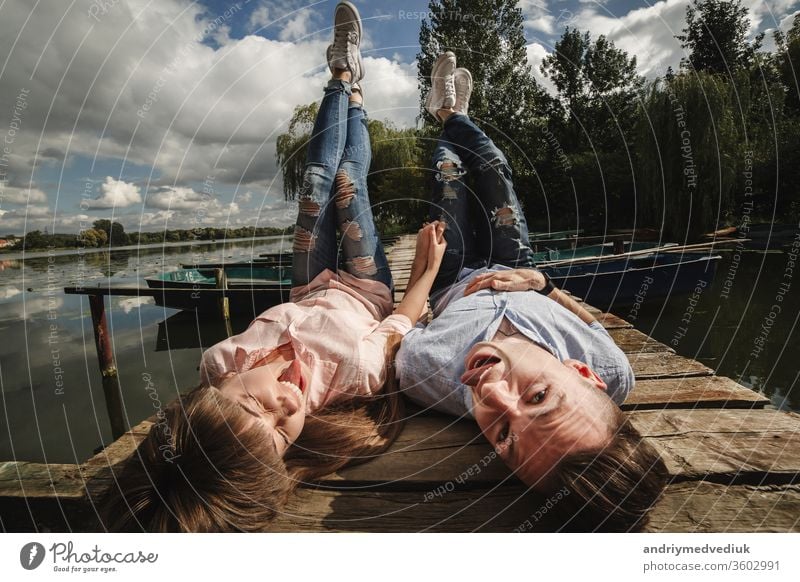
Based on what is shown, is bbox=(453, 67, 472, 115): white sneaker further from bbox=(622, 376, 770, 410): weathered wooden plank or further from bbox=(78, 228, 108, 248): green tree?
bbox=(78, 228, 108, 248): green tree

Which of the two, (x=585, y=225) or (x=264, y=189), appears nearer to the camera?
(x=264, y=189)

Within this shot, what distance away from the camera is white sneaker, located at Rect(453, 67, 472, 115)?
167 centimetres

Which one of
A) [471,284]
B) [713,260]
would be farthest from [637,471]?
[713,260]

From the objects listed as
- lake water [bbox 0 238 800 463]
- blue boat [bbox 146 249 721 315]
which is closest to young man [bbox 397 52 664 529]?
lake water [bbox 0 238 800 463]

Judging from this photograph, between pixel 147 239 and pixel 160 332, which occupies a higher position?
pixel 147 239

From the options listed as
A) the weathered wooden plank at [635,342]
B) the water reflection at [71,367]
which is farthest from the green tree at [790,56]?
the water reflection at [71,367]

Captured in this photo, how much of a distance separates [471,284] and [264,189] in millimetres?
667

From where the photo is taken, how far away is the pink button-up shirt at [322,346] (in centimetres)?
87

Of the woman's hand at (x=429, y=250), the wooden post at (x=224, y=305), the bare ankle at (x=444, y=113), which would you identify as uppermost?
the bare ankle at (x=444, y=113)

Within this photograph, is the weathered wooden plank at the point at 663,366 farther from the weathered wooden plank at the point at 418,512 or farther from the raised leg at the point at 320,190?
the raised leg at the point at 320,190

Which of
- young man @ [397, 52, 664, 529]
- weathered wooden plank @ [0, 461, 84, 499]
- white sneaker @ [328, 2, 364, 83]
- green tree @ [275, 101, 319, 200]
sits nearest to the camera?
young man @ [397, 52, 664, 529]

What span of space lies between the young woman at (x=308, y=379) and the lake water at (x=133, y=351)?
2.84ft
